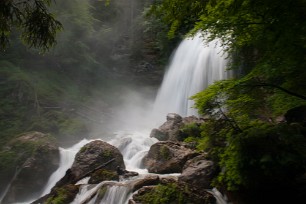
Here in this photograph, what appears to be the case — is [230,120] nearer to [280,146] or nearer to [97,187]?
[280,146]

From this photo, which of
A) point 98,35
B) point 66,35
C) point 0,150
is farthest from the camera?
point 98,35

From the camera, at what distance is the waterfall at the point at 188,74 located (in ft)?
65.7

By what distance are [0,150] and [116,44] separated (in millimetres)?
18093

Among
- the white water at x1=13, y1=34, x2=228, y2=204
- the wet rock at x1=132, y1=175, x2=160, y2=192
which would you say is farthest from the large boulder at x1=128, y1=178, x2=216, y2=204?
the white water at x1=13, y1=34, x2=228, y2=204

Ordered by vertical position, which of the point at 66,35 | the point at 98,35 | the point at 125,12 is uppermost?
the point at 125,12

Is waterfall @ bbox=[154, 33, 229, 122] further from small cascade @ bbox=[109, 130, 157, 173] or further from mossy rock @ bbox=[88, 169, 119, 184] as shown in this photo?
mossy rock @ bbox=[88, 169, 119, 184]

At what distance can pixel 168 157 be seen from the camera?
35.2 feet

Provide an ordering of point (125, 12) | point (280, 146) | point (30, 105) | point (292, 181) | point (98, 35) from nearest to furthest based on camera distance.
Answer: point (280, 146)
point (292, 181)
point (30, 105)
point (98, 35)
point (125, 12)

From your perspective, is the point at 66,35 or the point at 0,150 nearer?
the point at 0,150

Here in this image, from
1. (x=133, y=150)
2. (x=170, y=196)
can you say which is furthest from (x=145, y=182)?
(x=133, y=150)

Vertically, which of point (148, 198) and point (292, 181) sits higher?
point (148, 198)

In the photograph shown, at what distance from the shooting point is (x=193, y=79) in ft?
68.6

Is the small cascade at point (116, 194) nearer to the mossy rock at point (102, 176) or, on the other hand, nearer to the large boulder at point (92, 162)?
the mossy rock at point (102, 176)

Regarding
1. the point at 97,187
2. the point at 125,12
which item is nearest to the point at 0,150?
the point at 97,187
